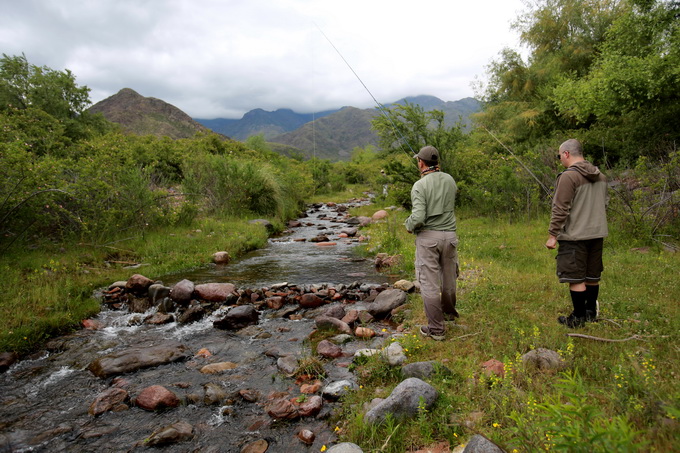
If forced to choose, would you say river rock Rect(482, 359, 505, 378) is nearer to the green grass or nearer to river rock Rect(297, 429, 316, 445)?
river rock Rect(297, 429, 316, 445)

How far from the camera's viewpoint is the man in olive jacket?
15.3ft

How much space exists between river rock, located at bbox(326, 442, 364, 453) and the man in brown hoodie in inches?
121

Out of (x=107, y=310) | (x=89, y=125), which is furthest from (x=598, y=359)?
(x=89, y=125)

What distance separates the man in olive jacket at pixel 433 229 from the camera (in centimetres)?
466

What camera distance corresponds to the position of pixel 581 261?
4320 mm

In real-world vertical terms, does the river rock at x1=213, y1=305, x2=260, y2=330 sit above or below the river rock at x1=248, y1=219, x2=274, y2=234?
below

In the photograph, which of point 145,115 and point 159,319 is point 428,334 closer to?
point 159,319

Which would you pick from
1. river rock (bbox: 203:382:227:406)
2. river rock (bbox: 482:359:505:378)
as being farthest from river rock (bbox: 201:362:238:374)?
river rock (bbox: 482:359:505:378)

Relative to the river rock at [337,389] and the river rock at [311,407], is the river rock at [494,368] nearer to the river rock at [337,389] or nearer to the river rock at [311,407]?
the river rock at [337,389]

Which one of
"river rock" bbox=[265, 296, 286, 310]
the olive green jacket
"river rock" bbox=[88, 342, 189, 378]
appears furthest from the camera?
"river rock" bbox=[265, 296, 286, 310]

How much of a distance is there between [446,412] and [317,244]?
36.1ft

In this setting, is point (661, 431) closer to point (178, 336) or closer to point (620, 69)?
point (178, 336)

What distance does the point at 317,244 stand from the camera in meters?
14.0

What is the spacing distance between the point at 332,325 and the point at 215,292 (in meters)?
3.10
